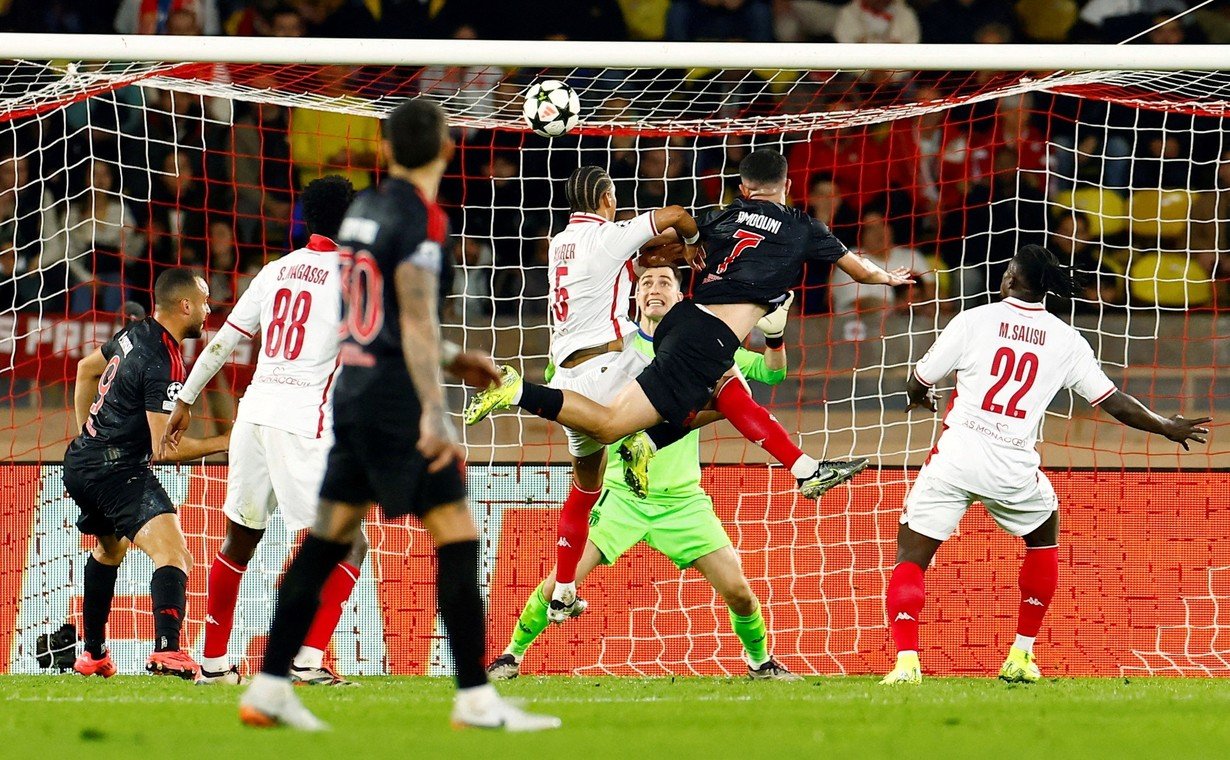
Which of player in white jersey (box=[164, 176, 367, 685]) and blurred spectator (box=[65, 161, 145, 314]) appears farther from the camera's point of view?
blurred spectator (box=[65, 161, 145, 314])

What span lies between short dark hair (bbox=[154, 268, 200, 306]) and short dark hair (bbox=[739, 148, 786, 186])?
3115 millimetres

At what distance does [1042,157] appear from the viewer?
13.3 m

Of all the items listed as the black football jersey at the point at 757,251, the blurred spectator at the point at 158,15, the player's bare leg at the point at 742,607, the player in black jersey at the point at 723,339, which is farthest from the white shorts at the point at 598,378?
the blurred spectator at the point at 158,15

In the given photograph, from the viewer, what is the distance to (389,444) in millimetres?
4797

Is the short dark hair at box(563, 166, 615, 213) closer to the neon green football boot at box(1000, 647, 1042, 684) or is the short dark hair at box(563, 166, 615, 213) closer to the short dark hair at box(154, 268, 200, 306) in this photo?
the short dark hair at box(154, 268, 200, 306)

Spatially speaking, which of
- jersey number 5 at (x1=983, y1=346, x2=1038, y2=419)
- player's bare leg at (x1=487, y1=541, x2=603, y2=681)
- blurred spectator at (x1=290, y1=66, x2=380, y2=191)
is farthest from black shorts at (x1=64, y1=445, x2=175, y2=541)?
blurred spectator at (x1=290, y1=66, x2=380, y2=191)

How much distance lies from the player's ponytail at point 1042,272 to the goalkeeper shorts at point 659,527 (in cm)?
210

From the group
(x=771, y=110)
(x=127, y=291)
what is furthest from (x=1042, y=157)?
(x=127, y=291)

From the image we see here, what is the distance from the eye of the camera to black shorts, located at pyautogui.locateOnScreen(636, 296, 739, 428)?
7.54 metres

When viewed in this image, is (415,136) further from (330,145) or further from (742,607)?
(330,145)

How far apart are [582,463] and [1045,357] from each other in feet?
8.03

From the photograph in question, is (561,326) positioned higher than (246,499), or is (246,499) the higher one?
(561,326)

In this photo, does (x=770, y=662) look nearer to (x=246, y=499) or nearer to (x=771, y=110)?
(x=246, y=499)

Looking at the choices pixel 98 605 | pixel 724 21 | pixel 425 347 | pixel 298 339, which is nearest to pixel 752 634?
pixel 298 339
